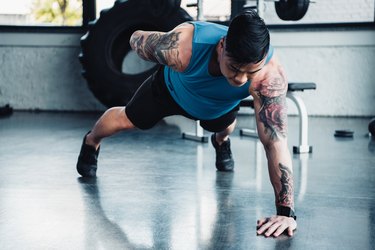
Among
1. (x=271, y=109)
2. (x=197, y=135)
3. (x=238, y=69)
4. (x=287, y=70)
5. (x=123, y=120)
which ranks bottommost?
(x=197, y=135)

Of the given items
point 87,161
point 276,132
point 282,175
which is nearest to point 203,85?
point 276,132

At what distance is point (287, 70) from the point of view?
17.2 ft

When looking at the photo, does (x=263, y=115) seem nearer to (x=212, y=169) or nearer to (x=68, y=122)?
(x=212, y=169)

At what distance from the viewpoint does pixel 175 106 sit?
222 cm

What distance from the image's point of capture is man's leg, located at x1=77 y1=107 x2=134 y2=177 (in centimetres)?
236

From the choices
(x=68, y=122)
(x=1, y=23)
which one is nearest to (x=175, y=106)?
(x=68, y=122)

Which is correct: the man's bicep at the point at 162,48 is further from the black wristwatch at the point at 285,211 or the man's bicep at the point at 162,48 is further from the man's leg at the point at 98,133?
the black wristwatch at the point at 285,211

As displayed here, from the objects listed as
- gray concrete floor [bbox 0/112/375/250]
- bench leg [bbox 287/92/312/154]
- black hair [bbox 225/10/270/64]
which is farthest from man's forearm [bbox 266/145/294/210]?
bench leg [bbox 287/92/312/154]

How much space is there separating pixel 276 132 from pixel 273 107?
0.08 metres

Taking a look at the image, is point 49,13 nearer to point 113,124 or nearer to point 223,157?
point 223,157

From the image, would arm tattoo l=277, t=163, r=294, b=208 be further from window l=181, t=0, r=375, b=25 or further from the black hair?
window l=181, t=0, r=375, b=25

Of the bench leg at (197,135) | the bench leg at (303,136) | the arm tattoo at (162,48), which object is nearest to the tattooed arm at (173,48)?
the arm tattoo at (162,48)

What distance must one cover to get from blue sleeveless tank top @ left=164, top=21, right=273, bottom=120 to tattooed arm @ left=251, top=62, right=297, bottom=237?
0.07 metres

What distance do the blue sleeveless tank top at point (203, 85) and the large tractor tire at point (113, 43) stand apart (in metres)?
2.63
